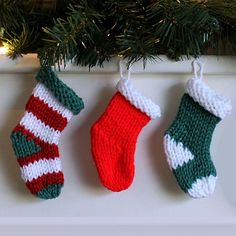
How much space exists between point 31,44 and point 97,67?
125 millimetres

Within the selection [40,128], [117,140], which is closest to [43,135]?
[40,128]

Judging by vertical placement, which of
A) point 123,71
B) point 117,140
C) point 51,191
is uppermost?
point 123,71

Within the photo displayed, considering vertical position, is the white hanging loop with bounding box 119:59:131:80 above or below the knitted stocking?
above

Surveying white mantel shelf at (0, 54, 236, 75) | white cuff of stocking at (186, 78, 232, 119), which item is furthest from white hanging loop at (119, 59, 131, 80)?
white cuff of stocking at (186, 78, 232, 119)

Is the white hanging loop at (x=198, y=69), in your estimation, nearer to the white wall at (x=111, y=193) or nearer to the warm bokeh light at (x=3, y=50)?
the white wall at (x=111, y=193)

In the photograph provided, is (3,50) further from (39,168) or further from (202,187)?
(202,187)

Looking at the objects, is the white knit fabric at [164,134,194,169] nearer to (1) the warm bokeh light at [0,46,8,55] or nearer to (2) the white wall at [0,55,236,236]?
(2) the white wall at [0,55,236,236]

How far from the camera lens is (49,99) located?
0.83 meters

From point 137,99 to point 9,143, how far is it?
0.26m

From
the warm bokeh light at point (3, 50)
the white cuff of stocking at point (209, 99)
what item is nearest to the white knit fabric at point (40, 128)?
the warm bokeh light at point (3, 50)

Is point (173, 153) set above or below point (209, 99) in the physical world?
below

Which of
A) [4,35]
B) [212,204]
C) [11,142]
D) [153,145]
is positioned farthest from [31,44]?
[212,204]

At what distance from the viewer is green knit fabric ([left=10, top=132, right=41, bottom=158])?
0.83m

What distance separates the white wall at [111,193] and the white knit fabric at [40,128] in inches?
1.6
